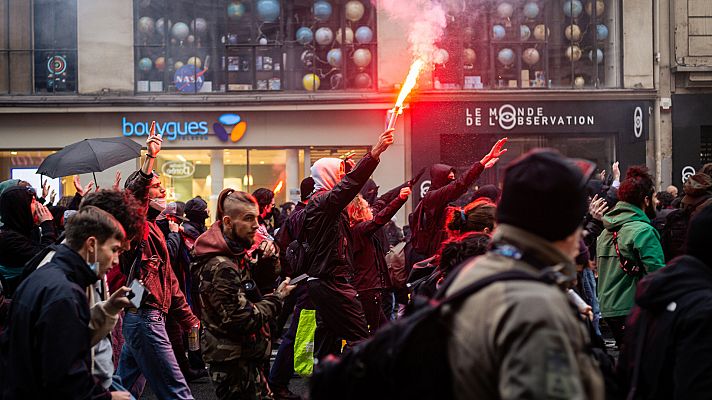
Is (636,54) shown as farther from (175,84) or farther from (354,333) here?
(354,333)

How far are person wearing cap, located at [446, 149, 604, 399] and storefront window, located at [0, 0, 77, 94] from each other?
18.7 metres

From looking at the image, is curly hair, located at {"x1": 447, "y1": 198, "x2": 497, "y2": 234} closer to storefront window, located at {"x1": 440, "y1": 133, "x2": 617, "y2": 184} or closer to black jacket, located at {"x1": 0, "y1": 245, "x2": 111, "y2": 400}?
black jacket, located at {"x1": 0, "y1": 245, "x2": 111, "y2": 400}

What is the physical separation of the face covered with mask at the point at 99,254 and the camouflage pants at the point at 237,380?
1.30 m

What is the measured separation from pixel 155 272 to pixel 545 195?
5.10 m

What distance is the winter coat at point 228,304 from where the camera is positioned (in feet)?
16.6

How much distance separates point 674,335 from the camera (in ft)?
10.8

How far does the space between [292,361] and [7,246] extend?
8.24 ft

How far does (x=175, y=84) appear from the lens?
64.8 ft

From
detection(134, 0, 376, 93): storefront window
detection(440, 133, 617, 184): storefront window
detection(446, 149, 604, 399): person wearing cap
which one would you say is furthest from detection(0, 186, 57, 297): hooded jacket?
detection(440, 133, 617, 184): storefront window

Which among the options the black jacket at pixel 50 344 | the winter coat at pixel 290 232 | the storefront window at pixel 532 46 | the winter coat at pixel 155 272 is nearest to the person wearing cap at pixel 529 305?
the black jacket at pixel 50 344

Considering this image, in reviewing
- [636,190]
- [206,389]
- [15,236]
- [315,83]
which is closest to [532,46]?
[315,83]

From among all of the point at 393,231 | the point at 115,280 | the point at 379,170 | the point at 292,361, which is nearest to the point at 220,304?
→ the point at 115,280

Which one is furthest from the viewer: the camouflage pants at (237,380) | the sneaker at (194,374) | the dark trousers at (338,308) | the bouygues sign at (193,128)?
the bouygues sign at (193,128)

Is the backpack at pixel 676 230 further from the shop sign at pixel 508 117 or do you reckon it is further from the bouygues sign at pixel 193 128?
the bouygues sign at pixel 193 128
